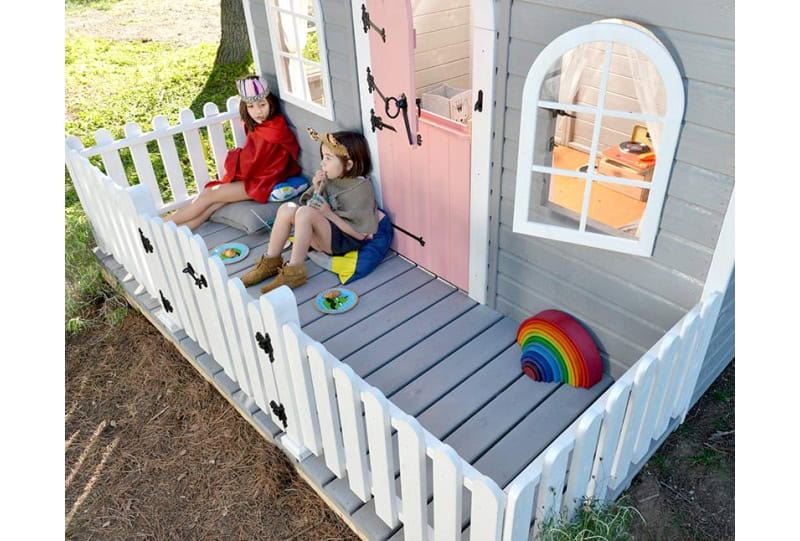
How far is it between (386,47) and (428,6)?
4.15 ft

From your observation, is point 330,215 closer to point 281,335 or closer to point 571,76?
point 281,335

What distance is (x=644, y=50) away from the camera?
248 centimetres

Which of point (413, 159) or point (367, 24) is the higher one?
point (367, 24)

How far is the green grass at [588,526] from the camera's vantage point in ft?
7.23

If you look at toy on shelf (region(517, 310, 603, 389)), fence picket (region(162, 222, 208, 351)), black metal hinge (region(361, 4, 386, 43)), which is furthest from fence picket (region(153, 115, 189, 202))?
toy on shelf (region(517, 310, 603, 389))

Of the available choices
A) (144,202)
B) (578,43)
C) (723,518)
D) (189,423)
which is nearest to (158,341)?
(189,423)

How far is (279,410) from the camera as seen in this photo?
311cm

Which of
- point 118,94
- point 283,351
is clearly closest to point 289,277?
point 283,351

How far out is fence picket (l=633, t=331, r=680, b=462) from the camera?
2.55m

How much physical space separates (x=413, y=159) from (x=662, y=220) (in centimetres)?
174

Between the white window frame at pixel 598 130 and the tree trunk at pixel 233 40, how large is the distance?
7097 mm

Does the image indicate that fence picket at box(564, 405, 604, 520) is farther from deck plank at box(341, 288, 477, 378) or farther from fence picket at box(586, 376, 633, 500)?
deck plank at box(341, 288, 477, 378)

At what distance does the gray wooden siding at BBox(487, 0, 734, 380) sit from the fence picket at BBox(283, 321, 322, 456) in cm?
154

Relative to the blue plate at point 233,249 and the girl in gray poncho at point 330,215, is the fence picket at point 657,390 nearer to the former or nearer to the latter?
the girl in gray poncho at point 330,215
